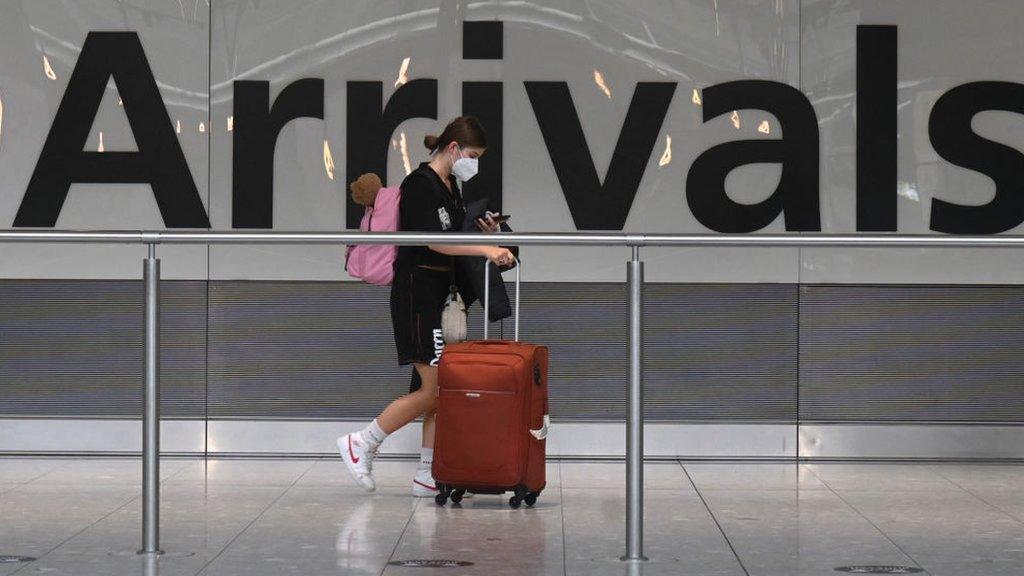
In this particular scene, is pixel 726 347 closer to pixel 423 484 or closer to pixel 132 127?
pixel 423 484

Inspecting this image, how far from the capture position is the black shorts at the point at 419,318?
6914 mm

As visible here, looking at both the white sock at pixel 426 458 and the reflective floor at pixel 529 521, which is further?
the white sock at pixel 426 458

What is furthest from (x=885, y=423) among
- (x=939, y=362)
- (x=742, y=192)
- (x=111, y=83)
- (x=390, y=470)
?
(x=111, y=83)

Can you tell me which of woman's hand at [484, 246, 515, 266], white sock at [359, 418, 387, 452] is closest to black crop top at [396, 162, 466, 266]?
woman's hand at [484, 246, 515, 266]

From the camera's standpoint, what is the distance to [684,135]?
859cm

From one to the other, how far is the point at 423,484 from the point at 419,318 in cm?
73

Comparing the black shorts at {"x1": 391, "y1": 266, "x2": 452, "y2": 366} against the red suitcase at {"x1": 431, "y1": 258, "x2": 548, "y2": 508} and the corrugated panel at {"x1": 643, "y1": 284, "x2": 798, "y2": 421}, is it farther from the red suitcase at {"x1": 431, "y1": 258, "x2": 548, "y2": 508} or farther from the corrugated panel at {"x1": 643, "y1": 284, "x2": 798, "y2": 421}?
the corrugated panel at {"x1": 643, "y1": 284, "x2": 798, "y2": 421}

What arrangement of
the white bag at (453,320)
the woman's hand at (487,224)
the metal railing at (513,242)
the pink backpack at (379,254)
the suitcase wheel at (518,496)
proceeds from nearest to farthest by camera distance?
the metal railing at (513,242) < the suitcase wheel at (518,496) < the woman's hand at (487,224) < the white bag at (453,320) < the pink backpack at (379,254)

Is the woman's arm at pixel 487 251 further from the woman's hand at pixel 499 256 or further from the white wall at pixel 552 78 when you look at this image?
the white wall at pixel 552 78

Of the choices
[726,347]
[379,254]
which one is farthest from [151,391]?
[726,347]

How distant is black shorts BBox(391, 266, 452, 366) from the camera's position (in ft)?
22.7

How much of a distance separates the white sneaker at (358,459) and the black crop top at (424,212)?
0.82 metres

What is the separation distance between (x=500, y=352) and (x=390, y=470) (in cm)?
184

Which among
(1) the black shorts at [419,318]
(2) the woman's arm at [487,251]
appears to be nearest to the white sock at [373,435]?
(1) the black shorts at [419,318]
